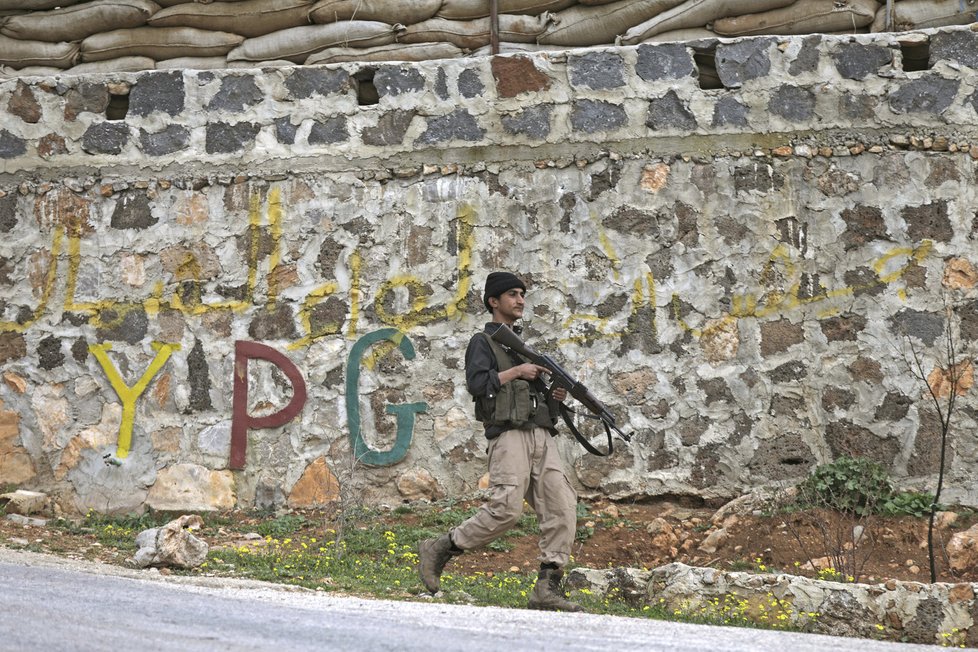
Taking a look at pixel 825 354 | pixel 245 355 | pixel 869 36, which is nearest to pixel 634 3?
pixel 869 36

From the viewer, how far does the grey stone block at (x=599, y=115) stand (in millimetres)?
7105

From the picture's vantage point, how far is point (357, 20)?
26.7ft

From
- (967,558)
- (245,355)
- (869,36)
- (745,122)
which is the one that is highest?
(869,36)

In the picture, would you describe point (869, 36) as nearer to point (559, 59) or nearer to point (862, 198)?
point (862, 198)

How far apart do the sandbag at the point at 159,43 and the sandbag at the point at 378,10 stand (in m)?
0.63

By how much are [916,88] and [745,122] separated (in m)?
0.93

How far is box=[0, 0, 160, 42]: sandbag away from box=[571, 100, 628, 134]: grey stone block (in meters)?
3.11

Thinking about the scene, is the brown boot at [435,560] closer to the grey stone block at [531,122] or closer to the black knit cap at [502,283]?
the black knit cap at [502,283]

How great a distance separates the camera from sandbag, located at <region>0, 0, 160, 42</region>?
27.3ft

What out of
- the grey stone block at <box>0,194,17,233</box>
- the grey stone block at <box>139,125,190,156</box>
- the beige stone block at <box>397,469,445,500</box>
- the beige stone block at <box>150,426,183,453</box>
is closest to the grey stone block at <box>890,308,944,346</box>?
the beige stone block at <box>397,469,445,500</box>

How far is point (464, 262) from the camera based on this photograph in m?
7.10

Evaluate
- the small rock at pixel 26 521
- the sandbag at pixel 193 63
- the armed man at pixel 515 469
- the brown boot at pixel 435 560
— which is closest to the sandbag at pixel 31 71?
the sandbag at pixel 193 63

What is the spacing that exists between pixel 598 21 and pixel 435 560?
4.01m

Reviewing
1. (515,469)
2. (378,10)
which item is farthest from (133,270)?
(515,469)
